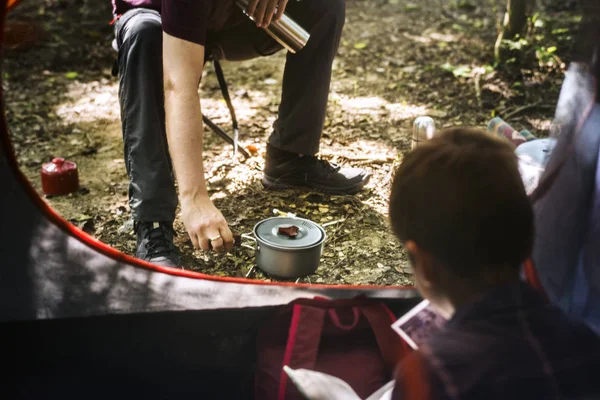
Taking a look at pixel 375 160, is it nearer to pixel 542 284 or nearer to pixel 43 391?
pixel 542 284

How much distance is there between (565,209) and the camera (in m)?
1.27

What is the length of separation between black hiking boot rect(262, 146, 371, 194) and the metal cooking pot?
Result: 514mm

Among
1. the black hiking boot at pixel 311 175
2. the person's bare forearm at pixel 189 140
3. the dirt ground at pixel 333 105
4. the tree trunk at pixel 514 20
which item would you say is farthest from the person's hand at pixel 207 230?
the tree trunk at pixel 514 20

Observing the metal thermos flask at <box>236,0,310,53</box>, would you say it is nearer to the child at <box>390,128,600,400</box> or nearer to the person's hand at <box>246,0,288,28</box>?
the person's hand at <box>246,0,288,28</box>

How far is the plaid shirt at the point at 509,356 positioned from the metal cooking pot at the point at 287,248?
0.85 m

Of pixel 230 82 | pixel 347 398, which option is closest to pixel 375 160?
pixel 230 82

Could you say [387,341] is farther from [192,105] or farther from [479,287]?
[192,105]

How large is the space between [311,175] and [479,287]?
1.41 metres

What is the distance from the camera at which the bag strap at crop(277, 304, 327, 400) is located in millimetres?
1307

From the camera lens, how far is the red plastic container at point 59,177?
232 cm

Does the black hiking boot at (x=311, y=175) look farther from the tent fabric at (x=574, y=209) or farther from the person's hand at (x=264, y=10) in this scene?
the tent fabric at (x=574, y=209)

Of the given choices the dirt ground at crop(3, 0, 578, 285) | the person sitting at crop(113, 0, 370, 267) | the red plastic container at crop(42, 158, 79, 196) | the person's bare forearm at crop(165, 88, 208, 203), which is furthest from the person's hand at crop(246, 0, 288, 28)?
the red plastic container at crop(42, 158, 79, 196)

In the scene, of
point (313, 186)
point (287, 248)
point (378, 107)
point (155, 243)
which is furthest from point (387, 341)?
point (378, 107)

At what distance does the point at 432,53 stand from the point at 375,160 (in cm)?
139
